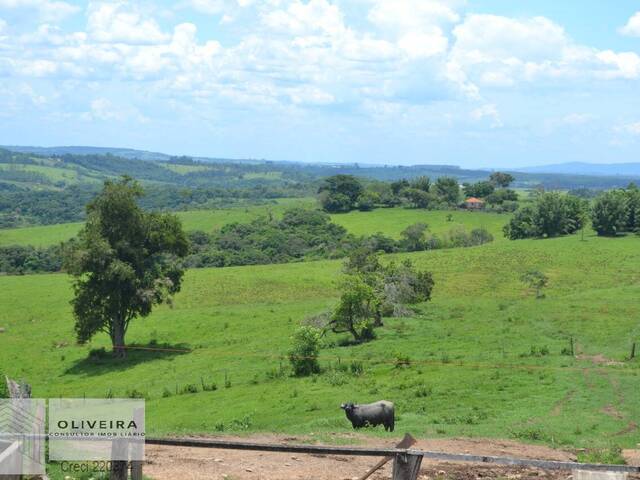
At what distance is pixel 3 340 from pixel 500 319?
32985 mm

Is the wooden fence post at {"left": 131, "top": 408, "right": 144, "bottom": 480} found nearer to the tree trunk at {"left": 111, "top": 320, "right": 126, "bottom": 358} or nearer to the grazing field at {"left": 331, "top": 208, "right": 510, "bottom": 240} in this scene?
the tree trunk at {"left": 111, "top": 320, "right": 126, "bottom": 358}

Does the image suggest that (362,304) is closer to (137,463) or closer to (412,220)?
(137,463)

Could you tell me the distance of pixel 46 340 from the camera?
48.7m

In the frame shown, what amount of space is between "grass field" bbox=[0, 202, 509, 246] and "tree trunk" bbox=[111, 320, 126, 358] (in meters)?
69.1

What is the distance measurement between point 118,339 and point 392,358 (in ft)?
62.6

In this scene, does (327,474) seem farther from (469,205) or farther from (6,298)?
(469,205)

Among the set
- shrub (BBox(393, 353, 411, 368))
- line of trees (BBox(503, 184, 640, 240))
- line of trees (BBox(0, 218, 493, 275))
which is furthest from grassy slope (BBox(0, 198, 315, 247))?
shrub (BBox(393, 353, 411, 368))

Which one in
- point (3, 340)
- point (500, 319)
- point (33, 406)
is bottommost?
point (3, 340)

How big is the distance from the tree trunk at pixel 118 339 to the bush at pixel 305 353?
48.5 feet

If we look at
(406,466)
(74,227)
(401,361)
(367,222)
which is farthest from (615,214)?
(74,227)

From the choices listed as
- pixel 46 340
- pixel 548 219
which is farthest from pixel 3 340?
pixel 548 219

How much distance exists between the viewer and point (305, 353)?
32469mm

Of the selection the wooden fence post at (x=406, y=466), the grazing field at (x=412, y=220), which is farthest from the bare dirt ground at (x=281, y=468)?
the grazing field at (x=412, y=220)

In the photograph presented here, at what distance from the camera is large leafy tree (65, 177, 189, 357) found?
1640 inches
